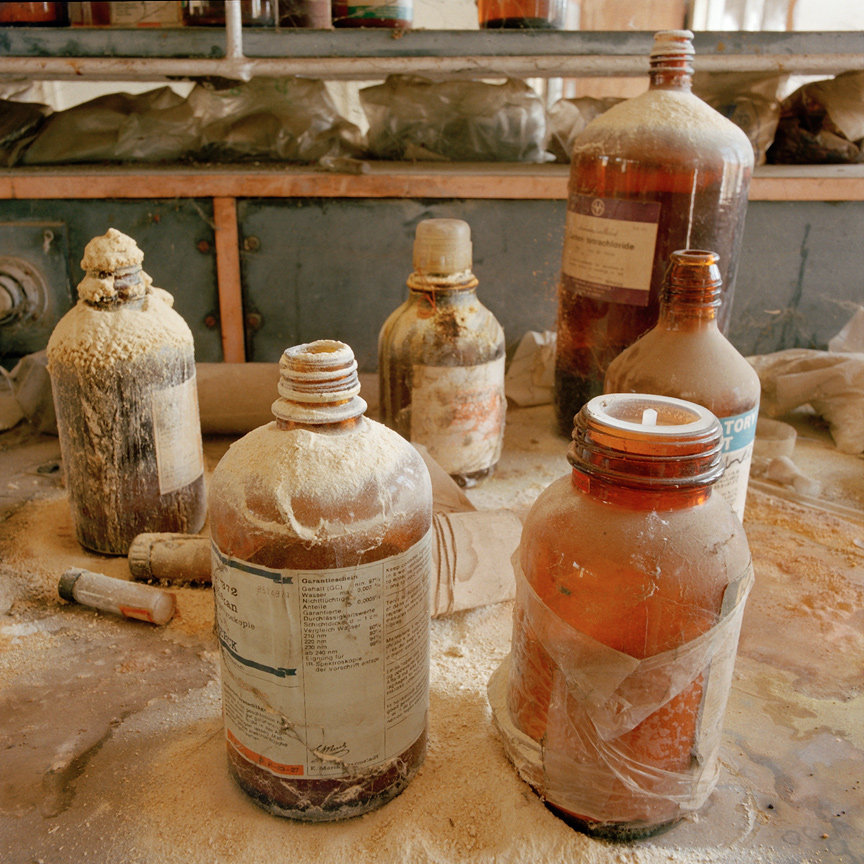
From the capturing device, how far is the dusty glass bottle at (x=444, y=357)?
5.24ft

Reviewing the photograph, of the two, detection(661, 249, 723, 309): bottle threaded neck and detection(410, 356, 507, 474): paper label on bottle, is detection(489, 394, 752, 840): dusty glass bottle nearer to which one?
detection(661, 249, 723, 309): bottle threaded neck

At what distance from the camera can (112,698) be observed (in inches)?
43.2

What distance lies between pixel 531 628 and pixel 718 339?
543 millimetres

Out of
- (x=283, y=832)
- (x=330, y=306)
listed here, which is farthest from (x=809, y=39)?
(x=283, y=832)

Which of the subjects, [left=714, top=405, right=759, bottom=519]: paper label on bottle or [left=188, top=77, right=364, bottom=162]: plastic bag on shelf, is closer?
[left=714, top=405, right=759, bottom=519]: paper label on bottle

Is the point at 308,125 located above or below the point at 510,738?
above

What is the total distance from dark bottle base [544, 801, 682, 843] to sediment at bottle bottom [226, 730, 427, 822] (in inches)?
7.9

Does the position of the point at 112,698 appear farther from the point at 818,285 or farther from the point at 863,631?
the point at 818,285

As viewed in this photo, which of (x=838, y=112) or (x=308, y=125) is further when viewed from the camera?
(x=308, y=125)

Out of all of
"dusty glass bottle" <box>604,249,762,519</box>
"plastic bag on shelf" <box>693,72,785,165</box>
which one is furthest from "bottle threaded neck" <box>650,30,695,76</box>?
"dusty glass bottle" <box>604,249,762,519</box>

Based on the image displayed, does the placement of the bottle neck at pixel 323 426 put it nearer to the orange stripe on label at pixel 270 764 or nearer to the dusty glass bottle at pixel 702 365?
the orange stripe on label at pixel 270 764

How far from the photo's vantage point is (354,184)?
214 centimetres

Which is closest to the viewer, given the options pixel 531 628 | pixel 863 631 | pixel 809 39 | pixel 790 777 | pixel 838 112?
pixel 531 628

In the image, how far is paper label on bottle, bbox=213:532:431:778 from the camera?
80 centimetres
